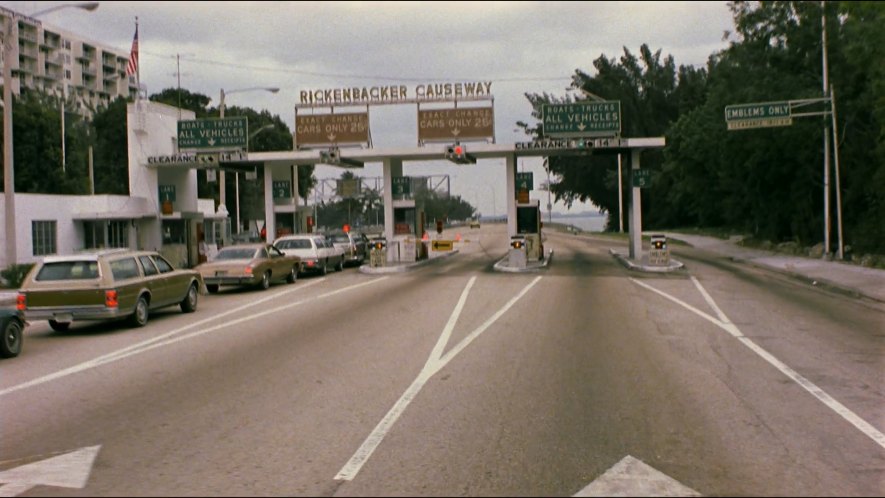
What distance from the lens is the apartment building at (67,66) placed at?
296 feet

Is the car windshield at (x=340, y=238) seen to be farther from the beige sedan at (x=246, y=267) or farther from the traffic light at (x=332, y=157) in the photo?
the beige sedan at (x=246, y=267)

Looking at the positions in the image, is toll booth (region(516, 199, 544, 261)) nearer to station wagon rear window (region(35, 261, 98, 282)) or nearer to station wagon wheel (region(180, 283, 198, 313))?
station wagon wheel (region(180, 283, 198, 313))

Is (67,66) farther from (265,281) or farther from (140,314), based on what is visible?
(140,314)

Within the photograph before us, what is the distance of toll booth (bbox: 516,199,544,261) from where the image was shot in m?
34.6

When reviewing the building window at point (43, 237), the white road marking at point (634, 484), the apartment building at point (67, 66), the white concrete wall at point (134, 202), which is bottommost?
the white road marking at point (634, 484)

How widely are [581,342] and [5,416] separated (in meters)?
7.99

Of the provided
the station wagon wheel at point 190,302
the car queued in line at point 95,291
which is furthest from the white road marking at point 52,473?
the station wagon wheel at point 190,302

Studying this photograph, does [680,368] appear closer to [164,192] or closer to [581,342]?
[581,342]

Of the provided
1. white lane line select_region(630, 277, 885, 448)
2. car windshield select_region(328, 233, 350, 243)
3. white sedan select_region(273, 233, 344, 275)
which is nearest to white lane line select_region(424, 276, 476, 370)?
white lane line select_region(630, 277, 885, 448)

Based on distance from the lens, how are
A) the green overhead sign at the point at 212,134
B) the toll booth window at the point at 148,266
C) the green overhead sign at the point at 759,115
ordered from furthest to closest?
the green overhead sign at the point at 212,134, the green overhead sign at the point at 759,115, the toll booth window at the point at 148,266

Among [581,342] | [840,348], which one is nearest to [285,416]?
[581,342]

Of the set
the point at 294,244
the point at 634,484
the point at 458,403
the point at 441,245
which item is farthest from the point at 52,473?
the point at 441,245

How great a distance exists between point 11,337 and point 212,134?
2442 cm

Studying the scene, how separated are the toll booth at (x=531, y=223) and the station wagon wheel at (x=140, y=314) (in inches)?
807
